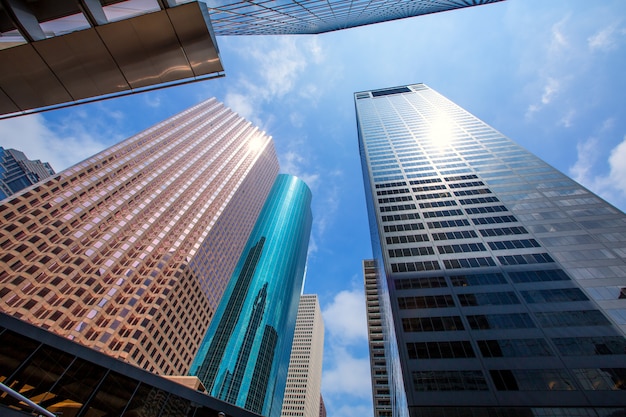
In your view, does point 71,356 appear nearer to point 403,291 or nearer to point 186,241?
point 403,291

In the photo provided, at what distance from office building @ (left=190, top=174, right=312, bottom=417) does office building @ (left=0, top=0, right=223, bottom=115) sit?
115 meters

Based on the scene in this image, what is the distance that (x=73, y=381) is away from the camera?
1497cm

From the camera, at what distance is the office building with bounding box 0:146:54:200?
125056 mm

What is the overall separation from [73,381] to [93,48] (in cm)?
1676

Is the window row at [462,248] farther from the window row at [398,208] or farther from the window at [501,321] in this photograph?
the window row at [398,208]

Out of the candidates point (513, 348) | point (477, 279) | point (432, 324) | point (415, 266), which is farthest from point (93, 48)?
point (477, 279)

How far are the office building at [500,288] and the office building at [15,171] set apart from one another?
514 ft

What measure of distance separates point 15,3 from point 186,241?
83.1 meters

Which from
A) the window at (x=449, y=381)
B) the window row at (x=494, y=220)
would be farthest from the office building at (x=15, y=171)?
the window row at (x=494, y=220)

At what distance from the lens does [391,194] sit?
6688 cm

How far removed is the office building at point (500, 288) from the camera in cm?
3178

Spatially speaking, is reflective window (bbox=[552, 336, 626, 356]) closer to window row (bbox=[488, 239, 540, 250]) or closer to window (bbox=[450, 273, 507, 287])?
window (bbox=[450, 273, 507, 287])

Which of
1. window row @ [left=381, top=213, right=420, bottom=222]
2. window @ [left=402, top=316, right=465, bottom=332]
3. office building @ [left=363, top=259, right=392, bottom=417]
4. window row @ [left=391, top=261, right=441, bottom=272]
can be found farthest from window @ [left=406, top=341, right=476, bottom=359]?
office building @ [left=363, top=259, right=392, bottom=417]

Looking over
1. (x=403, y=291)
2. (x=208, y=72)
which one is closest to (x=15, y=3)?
(x=208, y=72)
